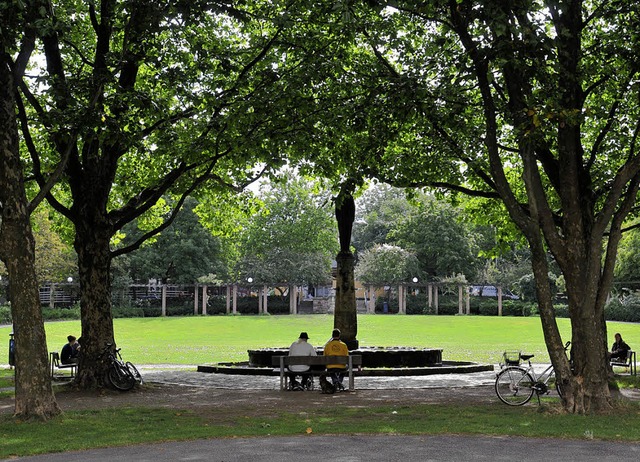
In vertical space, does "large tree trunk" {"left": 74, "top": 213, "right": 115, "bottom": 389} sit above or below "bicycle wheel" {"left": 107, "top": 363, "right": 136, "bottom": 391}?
above

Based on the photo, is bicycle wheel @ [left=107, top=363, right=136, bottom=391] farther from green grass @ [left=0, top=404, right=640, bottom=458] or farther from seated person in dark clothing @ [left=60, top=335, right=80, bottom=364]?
green grass @ [left=0, top=404, right=640, bottom=458]

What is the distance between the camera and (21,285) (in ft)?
43.2

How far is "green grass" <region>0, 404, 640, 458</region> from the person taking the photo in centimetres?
1120

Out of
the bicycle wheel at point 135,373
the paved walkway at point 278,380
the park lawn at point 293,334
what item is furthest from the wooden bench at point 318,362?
the park lawn at point 293,334

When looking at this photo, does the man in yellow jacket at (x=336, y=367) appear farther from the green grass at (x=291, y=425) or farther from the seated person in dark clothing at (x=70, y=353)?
the seated person in dark clothing at (x=70, y=353)

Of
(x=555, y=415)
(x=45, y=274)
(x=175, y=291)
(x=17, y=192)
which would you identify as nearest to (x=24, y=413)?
(x=17, y=192)

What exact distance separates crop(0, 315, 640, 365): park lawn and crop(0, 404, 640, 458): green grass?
1703 cm

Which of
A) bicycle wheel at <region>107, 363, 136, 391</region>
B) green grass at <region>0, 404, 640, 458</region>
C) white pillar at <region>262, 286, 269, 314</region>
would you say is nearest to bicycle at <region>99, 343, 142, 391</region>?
bicycle wheel at <region>107, 363, 136, 391</region>

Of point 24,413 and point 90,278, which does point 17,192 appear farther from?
point 90,278

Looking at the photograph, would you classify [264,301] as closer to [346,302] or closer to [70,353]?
[346,302]

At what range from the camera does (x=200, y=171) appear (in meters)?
22.8

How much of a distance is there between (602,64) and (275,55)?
7269mm

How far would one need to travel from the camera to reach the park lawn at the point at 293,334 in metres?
37.4

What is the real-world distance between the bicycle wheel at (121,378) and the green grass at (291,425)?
14.3ft
